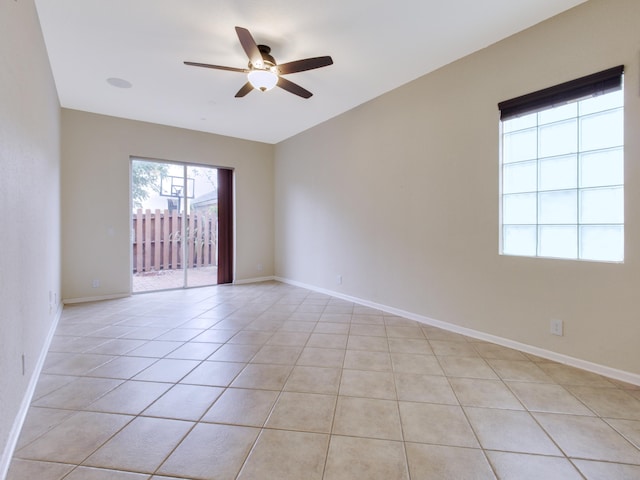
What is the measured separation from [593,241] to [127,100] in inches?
217

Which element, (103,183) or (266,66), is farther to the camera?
(103,183)

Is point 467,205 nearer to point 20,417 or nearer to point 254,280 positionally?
point 20,417

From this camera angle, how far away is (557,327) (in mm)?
2432

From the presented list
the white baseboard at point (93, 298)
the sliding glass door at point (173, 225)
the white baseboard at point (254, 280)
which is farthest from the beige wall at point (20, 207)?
the white baseboard at point (254, 280)

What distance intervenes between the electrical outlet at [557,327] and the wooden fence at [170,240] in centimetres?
531

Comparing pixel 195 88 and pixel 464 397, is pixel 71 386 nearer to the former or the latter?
pixel 464 397

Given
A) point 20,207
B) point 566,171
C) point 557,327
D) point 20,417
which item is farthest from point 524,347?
point 20,207

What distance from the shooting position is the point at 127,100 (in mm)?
4020

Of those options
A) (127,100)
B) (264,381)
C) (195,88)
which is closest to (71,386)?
(264,381)

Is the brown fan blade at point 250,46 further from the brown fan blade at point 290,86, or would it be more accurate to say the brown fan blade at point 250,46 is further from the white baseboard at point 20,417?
the white baseboard at point 20,417

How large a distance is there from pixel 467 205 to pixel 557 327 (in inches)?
52.0

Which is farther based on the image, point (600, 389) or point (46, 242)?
point (46, 242)

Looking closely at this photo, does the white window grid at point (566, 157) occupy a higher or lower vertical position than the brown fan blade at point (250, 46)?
lower

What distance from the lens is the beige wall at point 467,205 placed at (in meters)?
2.15
